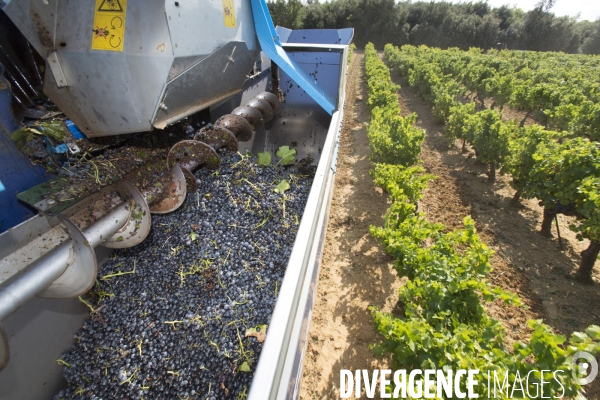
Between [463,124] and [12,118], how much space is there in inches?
301

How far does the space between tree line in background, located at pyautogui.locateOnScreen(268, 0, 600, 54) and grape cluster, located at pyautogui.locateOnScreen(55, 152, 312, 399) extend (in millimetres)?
35216

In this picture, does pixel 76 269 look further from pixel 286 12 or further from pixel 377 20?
pixel 377 20

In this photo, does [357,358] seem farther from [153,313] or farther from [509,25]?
[509,25]

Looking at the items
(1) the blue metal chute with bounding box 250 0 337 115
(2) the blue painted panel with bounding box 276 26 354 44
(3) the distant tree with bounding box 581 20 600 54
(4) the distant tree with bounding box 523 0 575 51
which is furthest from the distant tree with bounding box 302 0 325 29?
(3) the distant tree with bounding box 581 20 600 54

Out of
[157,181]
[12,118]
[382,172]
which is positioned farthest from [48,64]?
[382,172]

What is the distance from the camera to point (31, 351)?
1.66 m

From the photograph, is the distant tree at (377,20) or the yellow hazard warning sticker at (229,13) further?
the distant tree at (377,20)

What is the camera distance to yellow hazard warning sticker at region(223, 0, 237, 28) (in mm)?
2359

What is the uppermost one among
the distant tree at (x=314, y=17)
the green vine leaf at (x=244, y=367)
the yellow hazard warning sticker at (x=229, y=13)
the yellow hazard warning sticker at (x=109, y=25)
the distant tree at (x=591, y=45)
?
the distant tree at (x=314, y=17)

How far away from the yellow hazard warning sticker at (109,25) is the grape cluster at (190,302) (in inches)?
49.9

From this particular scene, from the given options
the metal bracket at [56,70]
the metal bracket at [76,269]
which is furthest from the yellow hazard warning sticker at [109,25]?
the metal bracket at [76,269]

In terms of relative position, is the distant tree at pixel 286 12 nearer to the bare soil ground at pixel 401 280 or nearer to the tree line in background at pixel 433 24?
the tree line in background at pixel 433 24

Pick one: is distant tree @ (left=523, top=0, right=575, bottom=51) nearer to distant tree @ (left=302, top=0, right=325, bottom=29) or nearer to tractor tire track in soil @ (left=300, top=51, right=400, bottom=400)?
distant tree @ (left=302, top=0, right=325, bottom=29)

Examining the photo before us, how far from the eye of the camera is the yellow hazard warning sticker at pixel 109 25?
163cm
